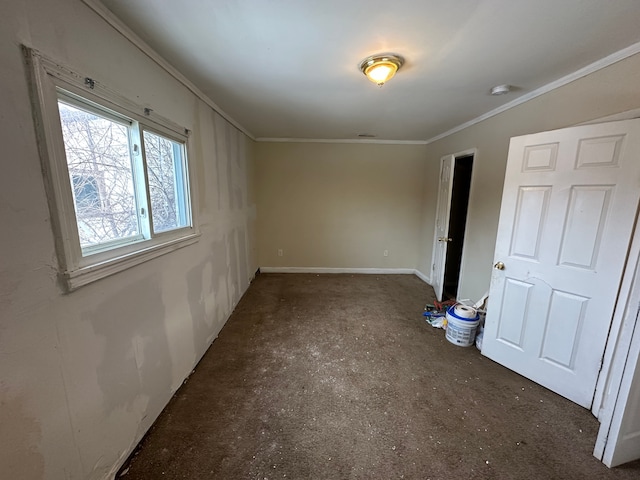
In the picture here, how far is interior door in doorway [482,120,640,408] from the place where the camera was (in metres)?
1.60

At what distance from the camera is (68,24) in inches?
41.6

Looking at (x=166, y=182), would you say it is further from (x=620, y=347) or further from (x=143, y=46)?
(x=620, y=347)

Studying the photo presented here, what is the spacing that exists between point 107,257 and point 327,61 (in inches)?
70.3

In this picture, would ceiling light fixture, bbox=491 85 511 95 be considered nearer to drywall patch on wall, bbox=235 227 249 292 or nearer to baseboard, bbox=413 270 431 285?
baseboard, bbox=413 270 431 285

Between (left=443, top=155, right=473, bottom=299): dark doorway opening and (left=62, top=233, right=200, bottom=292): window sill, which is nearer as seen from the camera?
(left=62, top=233, right=200, bottom=292): window sill

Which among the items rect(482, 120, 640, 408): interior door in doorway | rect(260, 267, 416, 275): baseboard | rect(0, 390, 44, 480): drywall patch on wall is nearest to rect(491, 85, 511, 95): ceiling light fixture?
rect(482, 120, 640, 408): interior door in doorway

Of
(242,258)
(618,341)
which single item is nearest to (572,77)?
(618,341)

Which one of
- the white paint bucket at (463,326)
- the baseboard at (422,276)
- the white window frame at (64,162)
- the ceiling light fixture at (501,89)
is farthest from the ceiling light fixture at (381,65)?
the baseboard at (422,276)

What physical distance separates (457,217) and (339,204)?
196 centimetres

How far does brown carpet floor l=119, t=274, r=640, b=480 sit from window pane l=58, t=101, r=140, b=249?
131 centimetres

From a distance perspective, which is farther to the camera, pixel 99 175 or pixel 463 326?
pixel 463 326

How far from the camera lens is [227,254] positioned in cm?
298

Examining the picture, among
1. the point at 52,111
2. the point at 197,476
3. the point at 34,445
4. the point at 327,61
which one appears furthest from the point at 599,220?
the point at 34,445

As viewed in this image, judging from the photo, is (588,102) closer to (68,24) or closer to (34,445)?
(68,24)
